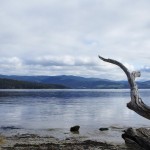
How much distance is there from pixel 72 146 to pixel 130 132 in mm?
18676

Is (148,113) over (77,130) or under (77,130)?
over

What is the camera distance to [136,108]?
49.0 feet

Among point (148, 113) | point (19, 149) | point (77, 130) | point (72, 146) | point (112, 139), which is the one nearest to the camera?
point (148, 113)

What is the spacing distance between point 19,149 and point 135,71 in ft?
62.4

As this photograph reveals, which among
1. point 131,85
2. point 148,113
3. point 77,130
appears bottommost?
point 77,130

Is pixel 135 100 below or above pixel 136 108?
above

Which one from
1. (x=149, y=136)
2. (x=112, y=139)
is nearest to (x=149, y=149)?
(x=149, y=136)

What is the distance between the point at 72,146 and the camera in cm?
3356

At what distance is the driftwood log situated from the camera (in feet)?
48.8

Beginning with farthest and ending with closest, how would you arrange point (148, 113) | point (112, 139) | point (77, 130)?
point (77, 130), point (112, 139), point (148, 113)

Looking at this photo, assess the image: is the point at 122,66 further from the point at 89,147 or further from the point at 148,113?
the point at 89,147

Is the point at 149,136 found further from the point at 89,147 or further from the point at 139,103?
the point at 89,147

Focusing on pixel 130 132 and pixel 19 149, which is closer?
pixel 130 132

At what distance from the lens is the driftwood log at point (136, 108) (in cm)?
1486
